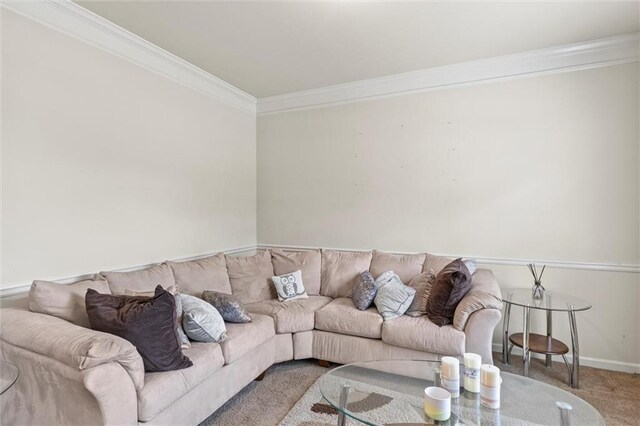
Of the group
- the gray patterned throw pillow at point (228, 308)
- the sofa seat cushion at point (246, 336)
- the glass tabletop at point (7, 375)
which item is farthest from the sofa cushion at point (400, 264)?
the glass tabletop at point (7, 375)

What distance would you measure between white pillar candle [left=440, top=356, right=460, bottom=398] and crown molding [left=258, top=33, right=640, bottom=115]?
2.72m

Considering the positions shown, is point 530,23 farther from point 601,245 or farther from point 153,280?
point 153,280

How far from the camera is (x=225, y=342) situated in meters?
2.16

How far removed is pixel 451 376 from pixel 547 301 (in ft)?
5.02

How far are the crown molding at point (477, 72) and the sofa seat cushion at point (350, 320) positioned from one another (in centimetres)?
232

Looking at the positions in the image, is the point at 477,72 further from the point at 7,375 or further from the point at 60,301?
the point at 7,375

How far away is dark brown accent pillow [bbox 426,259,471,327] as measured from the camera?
2.45 m

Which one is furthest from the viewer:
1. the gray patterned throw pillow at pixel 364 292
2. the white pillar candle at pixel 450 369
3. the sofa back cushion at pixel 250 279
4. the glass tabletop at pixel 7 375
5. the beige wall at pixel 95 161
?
the sofa back cushion at pixel 250 279

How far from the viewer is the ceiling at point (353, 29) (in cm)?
230

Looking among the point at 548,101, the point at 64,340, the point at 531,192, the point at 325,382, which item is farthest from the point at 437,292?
the point at 64,340

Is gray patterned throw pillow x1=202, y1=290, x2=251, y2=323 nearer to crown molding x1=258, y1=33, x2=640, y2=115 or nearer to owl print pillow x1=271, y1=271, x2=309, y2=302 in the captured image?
owl print pillow x1=271, y1=271, x2=309, y2=302

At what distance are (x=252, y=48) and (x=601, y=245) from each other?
137 inches

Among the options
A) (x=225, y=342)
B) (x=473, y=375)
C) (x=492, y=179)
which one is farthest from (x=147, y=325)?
(x=492, y=179)

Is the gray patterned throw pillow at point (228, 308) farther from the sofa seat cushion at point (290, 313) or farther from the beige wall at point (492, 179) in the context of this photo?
the beige wall at point (492, 179)
